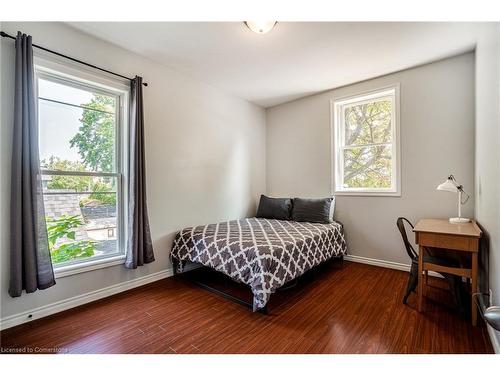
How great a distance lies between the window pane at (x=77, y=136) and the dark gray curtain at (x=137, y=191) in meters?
0.23

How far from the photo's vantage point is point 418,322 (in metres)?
1.93

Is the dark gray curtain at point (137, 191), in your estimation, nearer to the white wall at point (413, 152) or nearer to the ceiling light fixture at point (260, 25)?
the ceiling light fixture at point (260, 25)

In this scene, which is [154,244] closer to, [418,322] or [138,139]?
[138,139]

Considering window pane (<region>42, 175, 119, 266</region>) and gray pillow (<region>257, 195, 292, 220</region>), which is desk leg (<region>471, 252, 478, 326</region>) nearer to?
gray pillow (<region>257, 195, 292, 220</region>)

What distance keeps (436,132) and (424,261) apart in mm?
1621

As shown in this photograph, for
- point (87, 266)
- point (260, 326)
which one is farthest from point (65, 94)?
point (260, 326)

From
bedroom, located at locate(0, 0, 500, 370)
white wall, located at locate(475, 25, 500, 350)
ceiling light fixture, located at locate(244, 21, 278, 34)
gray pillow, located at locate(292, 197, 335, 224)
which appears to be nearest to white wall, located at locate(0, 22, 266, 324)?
bedroom, located at locate(0, 0, 500, 370)

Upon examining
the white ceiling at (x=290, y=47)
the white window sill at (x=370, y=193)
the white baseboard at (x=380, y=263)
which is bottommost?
the white baseboard at (x=380, y=263)

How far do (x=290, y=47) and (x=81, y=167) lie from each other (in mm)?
2379

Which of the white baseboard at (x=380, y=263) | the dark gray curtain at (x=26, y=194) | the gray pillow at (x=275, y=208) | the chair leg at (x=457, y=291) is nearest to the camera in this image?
the dark gray curtain at (x=26, y=194)

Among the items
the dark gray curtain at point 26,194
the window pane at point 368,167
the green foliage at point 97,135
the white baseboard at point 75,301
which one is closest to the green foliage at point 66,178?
the green foliage at point 97,135

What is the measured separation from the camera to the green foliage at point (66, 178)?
2135mm

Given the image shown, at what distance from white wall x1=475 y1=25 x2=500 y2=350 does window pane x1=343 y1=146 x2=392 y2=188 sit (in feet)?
3.46

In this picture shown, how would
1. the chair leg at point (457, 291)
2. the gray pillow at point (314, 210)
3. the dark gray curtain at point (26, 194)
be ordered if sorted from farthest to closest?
1. the gray pillow at point (314, 210)
2. the chair leg at point (457, 291)
3. the dark gray curtain at point (26, 194)
